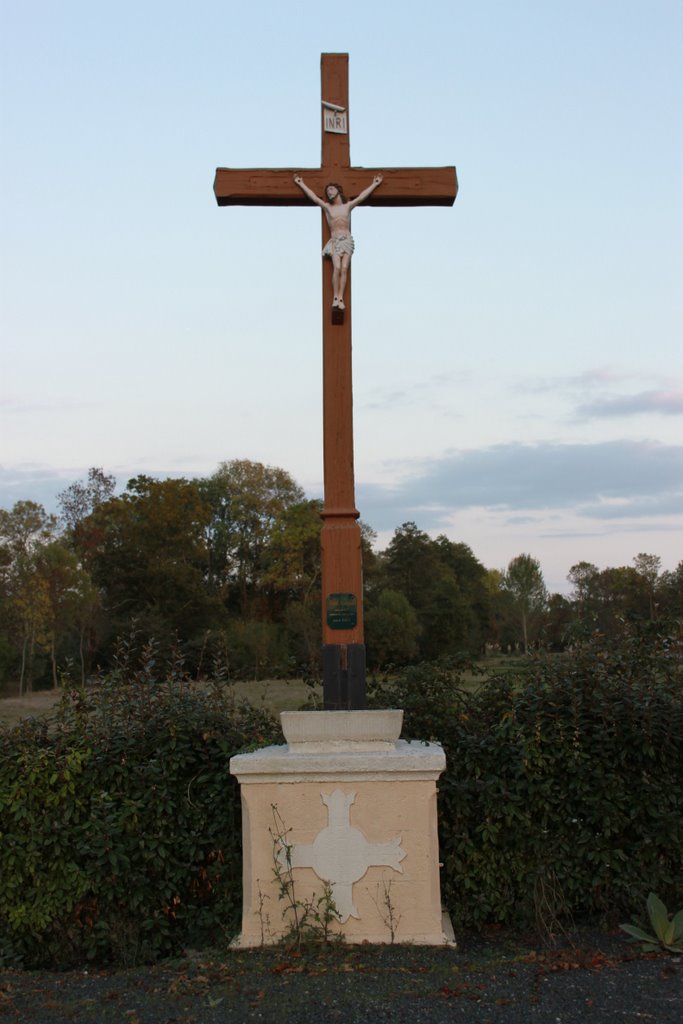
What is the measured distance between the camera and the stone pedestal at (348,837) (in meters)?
4.77

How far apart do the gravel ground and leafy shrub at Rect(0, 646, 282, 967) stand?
0.43m

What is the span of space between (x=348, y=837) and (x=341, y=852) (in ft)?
0.28

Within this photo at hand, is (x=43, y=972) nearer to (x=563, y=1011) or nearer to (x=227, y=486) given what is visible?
(x=563, y=1011)

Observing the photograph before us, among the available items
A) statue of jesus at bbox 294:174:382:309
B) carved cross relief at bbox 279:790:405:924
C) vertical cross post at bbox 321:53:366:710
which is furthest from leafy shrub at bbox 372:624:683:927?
statue of jesus at bbox 294:174:382:309

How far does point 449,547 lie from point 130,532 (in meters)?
20.1

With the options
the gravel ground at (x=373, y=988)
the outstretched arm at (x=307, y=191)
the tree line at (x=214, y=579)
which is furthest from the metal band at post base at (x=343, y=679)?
the tree line at (x=214, y=579)

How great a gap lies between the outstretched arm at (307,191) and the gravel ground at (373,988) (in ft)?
14.1

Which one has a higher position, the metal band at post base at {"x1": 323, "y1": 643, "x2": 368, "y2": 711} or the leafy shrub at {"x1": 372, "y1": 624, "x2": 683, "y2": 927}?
the metal band at post base at {"x1": 323, "y1": 643, "x2": 368, "y2": 711}

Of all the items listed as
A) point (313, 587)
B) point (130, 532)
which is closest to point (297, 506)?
point (313, 587)

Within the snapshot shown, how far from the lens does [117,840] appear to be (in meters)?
5.12

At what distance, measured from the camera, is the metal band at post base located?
207 inches

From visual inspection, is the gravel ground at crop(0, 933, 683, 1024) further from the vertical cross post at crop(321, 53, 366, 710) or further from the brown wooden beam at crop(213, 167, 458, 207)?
the brown wooden beam at crop(213, 167, 458, 207)

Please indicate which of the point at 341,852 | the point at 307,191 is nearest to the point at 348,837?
the point at 341,852

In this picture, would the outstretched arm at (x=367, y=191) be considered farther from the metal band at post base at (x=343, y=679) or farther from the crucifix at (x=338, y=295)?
the metal band at post base at (x=343, y=679)
